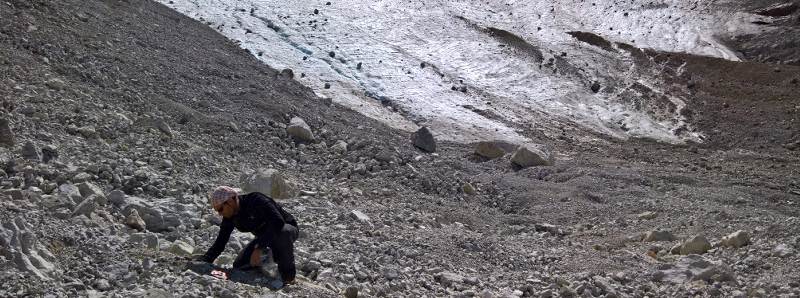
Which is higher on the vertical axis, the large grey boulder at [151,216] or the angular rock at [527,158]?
the large grey boulder at [151,216]

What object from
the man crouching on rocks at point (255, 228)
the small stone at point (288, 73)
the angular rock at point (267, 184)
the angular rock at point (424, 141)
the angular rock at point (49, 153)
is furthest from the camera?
the small stone at point (288, 73)

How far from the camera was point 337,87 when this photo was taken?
63.7 feet

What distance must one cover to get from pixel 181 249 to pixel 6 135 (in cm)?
255

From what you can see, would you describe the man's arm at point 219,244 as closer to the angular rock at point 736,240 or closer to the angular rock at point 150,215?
the angular rock at point 150,215

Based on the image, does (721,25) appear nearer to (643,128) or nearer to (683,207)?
(643,128)

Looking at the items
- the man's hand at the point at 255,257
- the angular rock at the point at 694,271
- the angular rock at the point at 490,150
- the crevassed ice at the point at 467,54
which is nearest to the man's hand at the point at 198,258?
the man's hand at the point at 255,257

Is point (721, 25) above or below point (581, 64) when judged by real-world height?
above

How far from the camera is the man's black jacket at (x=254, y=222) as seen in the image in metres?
7.04

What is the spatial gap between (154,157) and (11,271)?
14.3 ft

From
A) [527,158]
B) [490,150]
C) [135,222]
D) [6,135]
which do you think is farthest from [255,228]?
[490,150]

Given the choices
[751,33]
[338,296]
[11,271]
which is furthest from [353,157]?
[751,33]

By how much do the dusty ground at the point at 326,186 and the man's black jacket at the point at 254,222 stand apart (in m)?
0.42

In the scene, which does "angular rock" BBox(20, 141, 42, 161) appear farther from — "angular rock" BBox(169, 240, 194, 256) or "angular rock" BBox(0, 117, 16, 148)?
"angular rock" BBox(169, 240, 194, 256)

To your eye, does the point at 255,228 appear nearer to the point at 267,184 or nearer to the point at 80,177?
the point at 80,177
